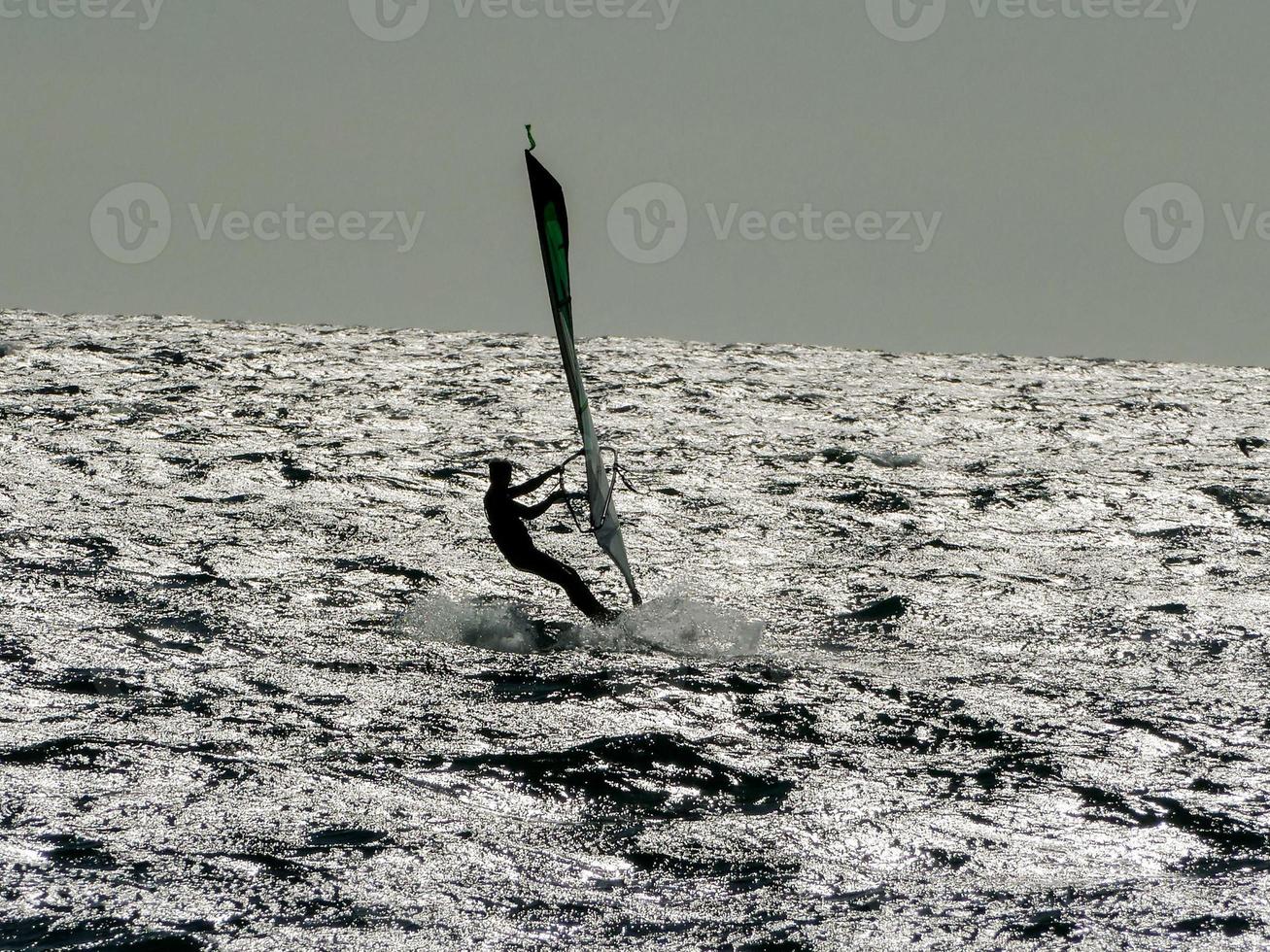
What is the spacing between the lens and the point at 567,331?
41.1ft

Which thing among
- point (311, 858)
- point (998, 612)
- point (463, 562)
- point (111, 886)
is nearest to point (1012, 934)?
point (311, 858)

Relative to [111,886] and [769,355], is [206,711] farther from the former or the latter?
[769,355]

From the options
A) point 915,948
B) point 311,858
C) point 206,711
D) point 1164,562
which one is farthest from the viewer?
point 1164,562

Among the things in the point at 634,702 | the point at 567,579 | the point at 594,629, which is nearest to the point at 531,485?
the point at 567,579

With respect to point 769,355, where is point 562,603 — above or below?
below

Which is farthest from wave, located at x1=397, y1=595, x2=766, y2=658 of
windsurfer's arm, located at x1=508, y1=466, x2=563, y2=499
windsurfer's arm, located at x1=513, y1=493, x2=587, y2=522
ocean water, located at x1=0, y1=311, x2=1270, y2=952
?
windsurfer's arm, located at x1=508, y1=466, x2=563, y2=499

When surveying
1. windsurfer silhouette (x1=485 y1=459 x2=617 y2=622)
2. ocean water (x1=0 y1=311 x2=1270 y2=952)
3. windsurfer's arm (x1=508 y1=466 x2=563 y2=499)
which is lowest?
ocean water (x1=0 y1=311 x2=1270 y2=952)

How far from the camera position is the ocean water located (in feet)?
21.7

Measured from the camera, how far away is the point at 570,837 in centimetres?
739

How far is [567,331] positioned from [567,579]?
2.25 m

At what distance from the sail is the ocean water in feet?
2.61

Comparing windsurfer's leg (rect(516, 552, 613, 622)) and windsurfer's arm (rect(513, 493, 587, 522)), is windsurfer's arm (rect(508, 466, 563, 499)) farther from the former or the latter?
windsurfer's leg (rect(516, 552, 613, 622))

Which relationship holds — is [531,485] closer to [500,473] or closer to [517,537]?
[500,473]

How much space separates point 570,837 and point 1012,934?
2340 mm
